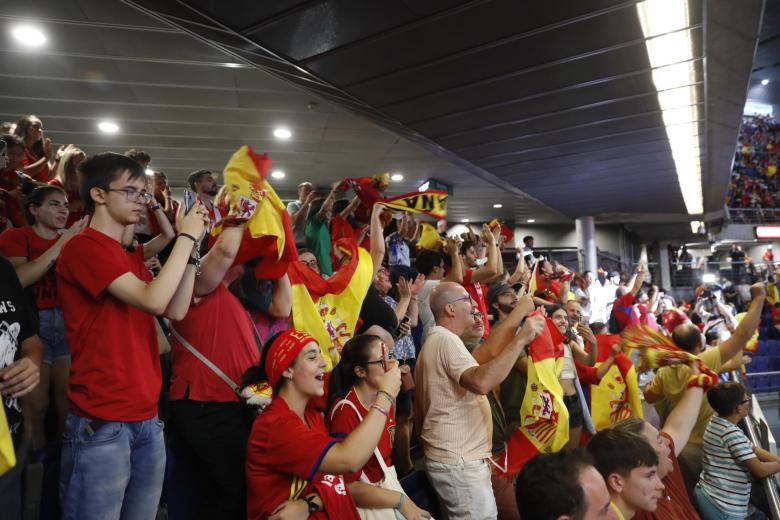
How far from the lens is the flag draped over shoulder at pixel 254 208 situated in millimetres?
2713

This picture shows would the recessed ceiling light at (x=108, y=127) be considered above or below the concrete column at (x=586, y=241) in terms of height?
above

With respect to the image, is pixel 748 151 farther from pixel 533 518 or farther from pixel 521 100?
pixel 533 518

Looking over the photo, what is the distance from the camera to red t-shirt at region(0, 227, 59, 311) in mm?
3236

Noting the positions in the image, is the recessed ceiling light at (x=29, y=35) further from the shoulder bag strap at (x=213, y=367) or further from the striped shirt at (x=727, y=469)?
the striped shirt at (x=727, y=469)

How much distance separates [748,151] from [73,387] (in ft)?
114

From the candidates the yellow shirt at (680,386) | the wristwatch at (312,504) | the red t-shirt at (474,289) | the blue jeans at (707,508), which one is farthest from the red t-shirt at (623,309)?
the wristwatch at (312,504)

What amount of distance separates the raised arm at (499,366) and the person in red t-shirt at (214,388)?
3.59 ft

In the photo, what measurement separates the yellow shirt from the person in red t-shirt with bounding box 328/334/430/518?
10.3 ft

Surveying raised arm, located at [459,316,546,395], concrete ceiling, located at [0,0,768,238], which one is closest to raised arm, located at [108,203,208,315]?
raised arm, located at [459,316,546,395]

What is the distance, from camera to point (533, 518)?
219 cm

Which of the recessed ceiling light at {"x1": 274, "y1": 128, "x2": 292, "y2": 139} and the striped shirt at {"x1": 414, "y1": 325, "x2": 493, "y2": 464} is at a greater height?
the recessed ceiling light at {"x1": 274, "y1": 128, "x2": 292, "y2": 139}

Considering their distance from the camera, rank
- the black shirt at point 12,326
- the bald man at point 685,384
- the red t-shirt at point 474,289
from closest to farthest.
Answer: the black shirt at point 12,326
the bald man at point 685,384
the red t-shirt at point 474,289

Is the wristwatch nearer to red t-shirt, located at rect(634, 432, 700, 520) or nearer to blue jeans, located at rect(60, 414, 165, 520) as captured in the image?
blue jeans, located at rect(60, 414, 165, 520)

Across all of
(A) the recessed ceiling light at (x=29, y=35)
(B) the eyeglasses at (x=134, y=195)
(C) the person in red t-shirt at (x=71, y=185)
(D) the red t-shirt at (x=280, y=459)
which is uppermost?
(A) the recessed ceiling light at (x=29, y=35)
